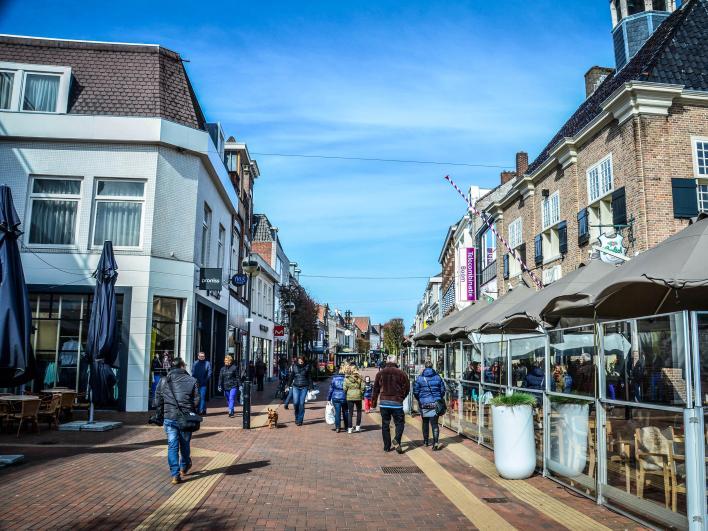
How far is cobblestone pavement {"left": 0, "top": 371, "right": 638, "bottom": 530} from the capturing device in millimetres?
6102

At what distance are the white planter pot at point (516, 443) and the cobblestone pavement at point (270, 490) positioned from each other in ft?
0.63

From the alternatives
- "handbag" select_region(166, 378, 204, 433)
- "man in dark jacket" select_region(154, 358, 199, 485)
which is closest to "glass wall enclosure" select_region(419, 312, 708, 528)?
"handbag" select_region(166, 378, 204, 433)

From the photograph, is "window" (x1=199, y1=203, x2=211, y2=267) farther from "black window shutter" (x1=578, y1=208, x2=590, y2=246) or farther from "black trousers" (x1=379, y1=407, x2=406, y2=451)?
"black window shutter" (x1=578, y1=208, x2=590, y2=246)

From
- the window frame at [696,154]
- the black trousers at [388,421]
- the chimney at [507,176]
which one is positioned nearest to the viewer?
the black trousers at [388,421]

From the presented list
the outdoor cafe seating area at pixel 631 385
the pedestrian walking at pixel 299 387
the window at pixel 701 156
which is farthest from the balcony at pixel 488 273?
the outdoor cafe seating area at pixel 631 385

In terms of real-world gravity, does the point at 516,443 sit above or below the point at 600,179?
below

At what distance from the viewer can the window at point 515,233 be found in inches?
992

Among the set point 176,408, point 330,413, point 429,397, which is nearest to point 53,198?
point 330,413

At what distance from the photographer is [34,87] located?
1730 cm

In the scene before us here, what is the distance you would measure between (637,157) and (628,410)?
1106 cm

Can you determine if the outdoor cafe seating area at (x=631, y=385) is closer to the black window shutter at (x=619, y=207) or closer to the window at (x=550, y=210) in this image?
→ the black window shutter at (x=619, y=207)

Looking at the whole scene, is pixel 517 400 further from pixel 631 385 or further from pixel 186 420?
pixel 186 420

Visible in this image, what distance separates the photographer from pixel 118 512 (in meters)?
6.35

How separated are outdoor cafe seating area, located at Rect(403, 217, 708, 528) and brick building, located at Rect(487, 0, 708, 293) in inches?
252
